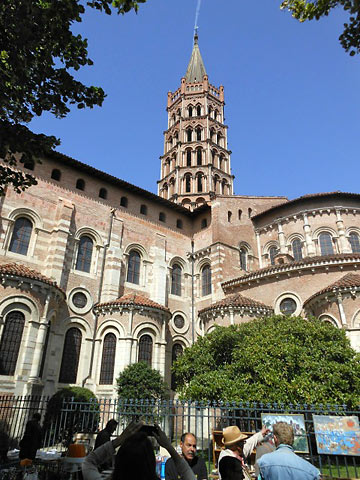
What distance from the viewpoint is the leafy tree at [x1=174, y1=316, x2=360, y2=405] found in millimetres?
14539

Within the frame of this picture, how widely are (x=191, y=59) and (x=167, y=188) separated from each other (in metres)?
27.7

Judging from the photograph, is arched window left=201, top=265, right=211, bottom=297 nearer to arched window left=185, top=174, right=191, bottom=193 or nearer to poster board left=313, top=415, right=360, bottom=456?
arched window left=185, top=174, right=191, bottom=193

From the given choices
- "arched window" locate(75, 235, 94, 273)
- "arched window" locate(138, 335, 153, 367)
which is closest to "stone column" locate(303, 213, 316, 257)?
"arched window" locate(138, 335, 153, 367)

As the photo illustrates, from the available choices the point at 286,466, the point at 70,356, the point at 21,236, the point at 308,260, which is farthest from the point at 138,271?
the point at 286,466

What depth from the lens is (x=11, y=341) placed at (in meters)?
18.2

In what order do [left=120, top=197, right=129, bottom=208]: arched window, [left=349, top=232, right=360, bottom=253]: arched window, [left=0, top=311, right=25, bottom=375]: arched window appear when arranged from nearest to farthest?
[left=0, top=311, right=25, bottom=375]: arched window, [left=349, top=232, right=360, bottom=253]: arched window, [left=120, top=197, right=129, bottom=208]: arched window

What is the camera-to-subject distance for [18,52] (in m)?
8.43

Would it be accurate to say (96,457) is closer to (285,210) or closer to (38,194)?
(38,194)

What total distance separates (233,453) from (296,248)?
2654 cm

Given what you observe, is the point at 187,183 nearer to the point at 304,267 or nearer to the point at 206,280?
the point at 206,280

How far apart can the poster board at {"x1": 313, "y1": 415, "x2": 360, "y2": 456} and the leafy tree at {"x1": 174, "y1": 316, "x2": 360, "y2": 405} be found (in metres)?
5.41

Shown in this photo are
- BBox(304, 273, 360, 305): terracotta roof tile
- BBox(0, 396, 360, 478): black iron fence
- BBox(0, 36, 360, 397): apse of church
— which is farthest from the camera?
BBox(0, 36, 360, 397): apse of church

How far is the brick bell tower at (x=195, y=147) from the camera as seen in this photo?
150ft

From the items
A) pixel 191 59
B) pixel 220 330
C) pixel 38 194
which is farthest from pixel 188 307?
pixel 191 59
